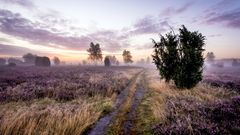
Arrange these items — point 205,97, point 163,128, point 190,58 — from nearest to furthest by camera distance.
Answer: point 163,128 → point 205,97 → point 190,58

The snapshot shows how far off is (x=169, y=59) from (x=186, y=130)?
A: 11.6 meters

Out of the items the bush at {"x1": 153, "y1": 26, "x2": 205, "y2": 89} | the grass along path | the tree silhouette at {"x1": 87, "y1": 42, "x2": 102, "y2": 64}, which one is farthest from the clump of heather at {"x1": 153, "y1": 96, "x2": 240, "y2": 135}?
the tree silhouette at {"x1": 87, "y1": 42, "x2": 102, "y2": 64}

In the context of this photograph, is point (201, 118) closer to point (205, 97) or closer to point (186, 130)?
point (186, 130)

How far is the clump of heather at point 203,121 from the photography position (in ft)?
23.6

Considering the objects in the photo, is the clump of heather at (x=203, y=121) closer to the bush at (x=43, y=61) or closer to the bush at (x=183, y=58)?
the bush at (x=183, y=58)

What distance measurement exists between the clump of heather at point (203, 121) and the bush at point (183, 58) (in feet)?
19.6

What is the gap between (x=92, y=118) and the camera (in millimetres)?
9820

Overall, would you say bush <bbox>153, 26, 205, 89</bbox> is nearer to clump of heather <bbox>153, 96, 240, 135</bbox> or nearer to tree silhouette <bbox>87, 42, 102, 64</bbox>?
clump of heather <bbox>153, 96, 240, 135</bbox>

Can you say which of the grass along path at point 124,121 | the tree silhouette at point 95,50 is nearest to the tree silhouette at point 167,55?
the grass along path at point 124,121

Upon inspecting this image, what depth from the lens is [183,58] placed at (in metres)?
17.3

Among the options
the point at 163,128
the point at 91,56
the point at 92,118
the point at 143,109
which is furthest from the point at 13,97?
the point at 91,56

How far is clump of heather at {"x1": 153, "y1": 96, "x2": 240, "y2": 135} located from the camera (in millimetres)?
7207

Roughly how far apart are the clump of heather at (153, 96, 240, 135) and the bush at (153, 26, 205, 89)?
596 cm

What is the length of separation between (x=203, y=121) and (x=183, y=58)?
985 centimetres
